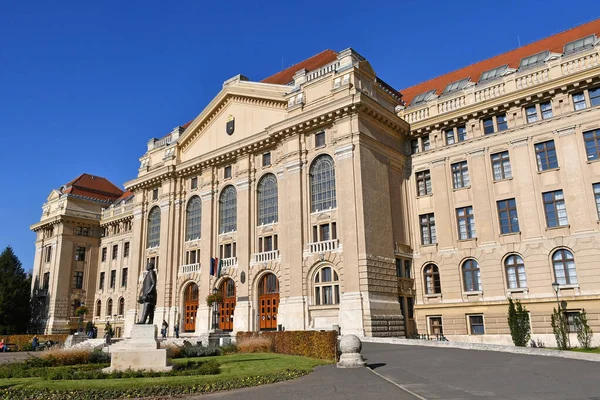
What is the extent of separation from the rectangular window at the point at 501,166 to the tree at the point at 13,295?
175ft

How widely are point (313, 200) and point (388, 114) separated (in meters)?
8.36

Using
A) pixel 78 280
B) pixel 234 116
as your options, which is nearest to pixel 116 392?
pixel 234 116

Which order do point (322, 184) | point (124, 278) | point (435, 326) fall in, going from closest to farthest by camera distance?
1. point (435, 326)
2. point (322, 184)
3. point (124, 278)

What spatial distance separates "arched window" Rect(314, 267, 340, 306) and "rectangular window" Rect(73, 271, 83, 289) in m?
39.8

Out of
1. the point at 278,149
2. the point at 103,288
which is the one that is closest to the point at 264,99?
the point at 278,149

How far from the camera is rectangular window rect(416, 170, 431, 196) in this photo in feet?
121

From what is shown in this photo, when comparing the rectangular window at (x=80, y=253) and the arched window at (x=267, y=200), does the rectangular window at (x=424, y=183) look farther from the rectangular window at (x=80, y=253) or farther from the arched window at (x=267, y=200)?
the rectangular window at (x=80, y=253)

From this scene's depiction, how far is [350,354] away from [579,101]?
78.2ft

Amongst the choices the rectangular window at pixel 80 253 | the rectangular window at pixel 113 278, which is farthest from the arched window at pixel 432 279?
the rectangular window at pixel 80 253

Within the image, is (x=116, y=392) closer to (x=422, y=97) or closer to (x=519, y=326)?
(x=519, y=326)

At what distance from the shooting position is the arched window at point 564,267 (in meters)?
29.4

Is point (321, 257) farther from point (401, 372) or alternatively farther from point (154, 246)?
point (154, 246)

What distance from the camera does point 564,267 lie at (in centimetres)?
2970

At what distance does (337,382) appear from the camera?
14.2m
